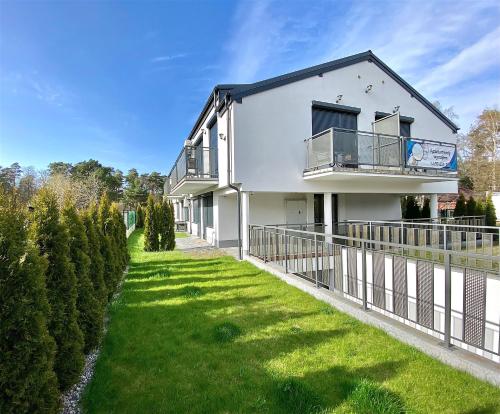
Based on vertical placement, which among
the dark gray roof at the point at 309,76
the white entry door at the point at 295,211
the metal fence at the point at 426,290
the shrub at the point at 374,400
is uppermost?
the dark gray roof at the point at 309,76

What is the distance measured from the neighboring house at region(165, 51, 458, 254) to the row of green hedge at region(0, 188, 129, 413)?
698 centimetres

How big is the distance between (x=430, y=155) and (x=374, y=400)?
12187mm

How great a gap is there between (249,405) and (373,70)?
46.4ft

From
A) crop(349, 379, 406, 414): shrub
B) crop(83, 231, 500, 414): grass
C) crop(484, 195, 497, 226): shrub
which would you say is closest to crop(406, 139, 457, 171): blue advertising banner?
crop(484, 195, 497, 226): shrub

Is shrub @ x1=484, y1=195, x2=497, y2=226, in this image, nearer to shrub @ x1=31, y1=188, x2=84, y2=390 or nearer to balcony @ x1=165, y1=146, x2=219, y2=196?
balcony @ x1=165, y1=146, x2=219, y2=196

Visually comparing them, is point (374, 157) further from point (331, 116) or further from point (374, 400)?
point (374, 400)

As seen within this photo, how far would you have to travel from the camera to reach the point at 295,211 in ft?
44.9

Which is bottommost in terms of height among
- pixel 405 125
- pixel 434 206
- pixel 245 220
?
pixel 245 220

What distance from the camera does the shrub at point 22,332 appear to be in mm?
2068

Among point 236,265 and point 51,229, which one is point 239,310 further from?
point 236,265

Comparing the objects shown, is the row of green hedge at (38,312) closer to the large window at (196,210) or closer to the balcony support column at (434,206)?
the large window at (196,210)

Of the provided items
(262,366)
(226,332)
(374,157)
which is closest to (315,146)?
(374,157)

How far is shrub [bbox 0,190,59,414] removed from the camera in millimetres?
2068

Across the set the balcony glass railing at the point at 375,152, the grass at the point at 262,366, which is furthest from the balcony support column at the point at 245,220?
the grass at the point at 262,366
